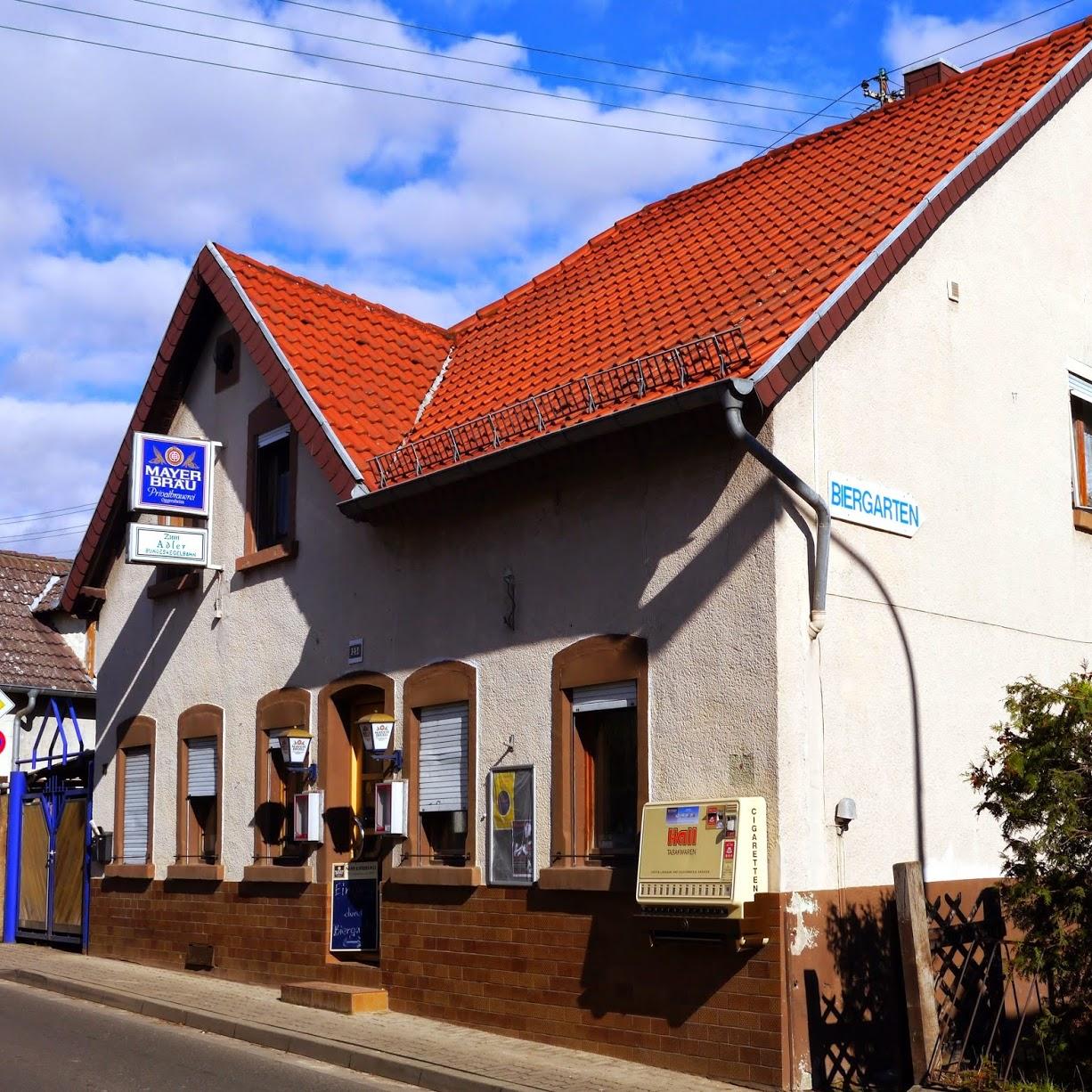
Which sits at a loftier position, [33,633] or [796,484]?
[33,633]

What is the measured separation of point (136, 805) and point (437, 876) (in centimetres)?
647

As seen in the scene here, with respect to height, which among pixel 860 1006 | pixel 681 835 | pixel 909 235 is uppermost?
pixel 909 235

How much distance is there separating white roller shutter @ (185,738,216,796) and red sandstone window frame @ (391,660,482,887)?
376 centimetres

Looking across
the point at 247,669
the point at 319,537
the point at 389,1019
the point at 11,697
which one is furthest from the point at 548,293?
the point at 11,697

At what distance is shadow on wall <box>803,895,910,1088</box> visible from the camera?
9.70 m

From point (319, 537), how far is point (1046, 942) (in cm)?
830

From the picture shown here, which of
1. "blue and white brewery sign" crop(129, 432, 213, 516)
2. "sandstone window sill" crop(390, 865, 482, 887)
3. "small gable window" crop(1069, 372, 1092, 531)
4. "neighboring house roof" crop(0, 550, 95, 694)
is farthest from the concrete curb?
"neighboring house roof" crop(0, 550, 95, 694)

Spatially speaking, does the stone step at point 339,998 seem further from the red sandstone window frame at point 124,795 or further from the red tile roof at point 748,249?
the red tile roof at point 748,249

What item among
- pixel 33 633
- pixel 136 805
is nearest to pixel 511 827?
pixel 136 805

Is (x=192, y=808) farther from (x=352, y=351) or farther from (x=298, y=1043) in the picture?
(x=298, y=1043)

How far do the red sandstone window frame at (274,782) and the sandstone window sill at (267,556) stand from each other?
1325mm

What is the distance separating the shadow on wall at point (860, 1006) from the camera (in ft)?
31.8

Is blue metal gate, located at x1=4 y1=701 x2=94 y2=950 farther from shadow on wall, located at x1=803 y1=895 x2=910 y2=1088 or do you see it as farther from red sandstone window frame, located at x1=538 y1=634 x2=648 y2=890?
shadow on wall, located at x1=803 y1=895 x2=910 y2=1088

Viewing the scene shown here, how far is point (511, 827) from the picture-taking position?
11852 millimetres
